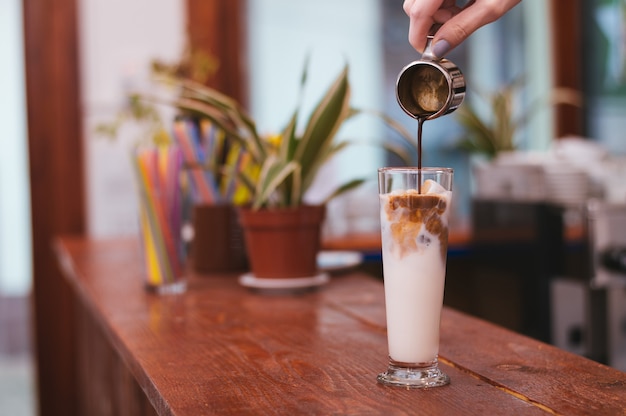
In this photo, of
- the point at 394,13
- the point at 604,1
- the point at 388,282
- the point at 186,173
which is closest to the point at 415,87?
the point at 388,282

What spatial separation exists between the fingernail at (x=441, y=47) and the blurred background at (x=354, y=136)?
1.62 metres

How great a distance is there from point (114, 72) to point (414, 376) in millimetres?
3656

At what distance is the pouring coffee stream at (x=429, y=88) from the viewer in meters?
0.98

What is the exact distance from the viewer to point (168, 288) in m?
1.79

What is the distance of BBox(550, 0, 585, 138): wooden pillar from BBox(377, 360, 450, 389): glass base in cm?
456

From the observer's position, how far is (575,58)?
5.26 meters

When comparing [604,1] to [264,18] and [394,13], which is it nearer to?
[394,13]

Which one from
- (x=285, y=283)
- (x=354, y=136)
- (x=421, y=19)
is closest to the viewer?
(x=421, y=19)

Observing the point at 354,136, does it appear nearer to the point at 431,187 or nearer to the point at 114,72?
the point at 114,72

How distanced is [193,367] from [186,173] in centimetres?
111

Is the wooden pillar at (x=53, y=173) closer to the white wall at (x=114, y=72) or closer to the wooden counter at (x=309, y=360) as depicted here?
the white wall at (x=114, y=72)

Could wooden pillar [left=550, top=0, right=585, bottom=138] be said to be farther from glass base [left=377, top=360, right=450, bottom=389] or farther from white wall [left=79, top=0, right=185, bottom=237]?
glass base [left=377, top=360, right=450, bottom=389]

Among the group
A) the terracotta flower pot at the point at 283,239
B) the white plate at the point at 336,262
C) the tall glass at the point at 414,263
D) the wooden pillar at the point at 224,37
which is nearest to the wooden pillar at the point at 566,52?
the wooden pillar at the point at 224,37

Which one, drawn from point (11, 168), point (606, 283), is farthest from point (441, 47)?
point (11, 168)
